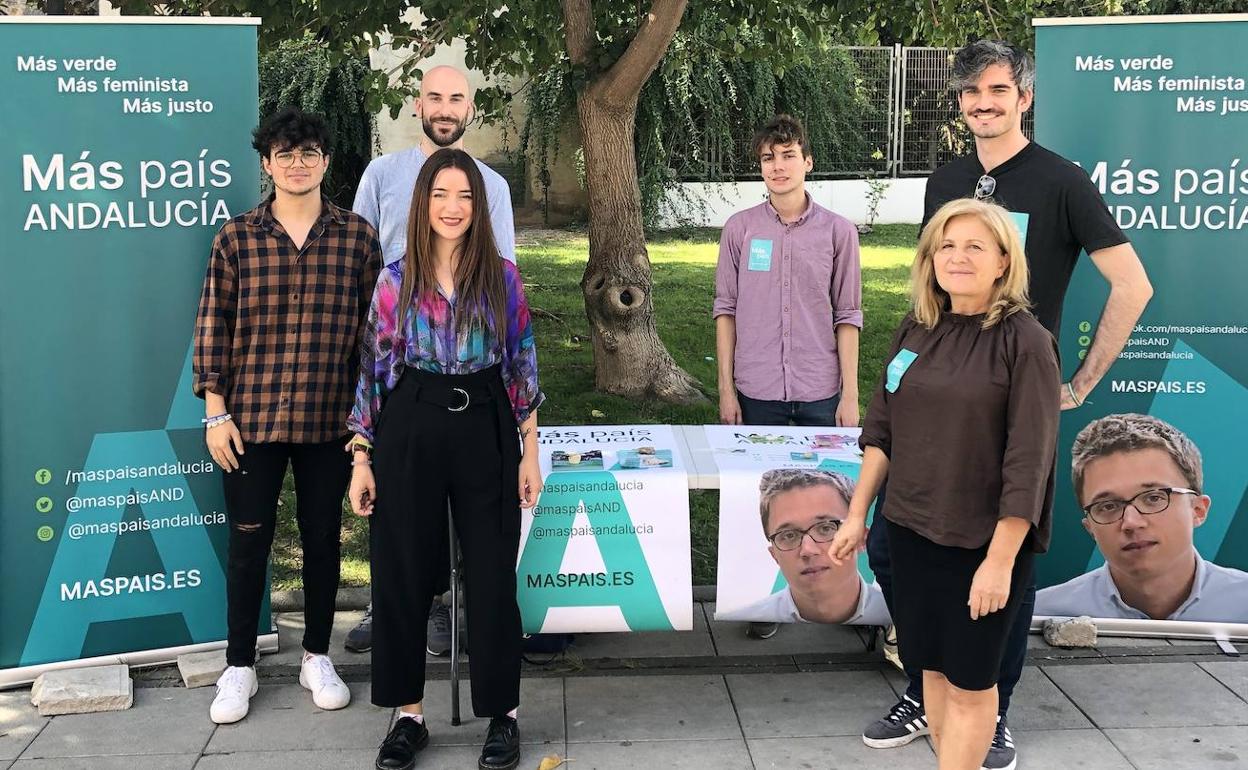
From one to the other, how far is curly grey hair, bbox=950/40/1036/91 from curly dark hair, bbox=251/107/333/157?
6.89 feet

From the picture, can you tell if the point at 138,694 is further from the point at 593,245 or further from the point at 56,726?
the point at 593,245

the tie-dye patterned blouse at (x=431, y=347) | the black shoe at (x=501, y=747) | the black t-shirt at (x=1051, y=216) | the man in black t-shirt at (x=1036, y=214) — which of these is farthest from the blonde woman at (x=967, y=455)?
the black shoe at (x=501, y=747)

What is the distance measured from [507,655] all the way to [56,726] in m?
1.56

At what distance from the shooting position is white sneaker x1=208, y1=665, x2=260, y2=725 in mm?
4023

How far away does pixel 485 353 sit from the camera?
363 cm

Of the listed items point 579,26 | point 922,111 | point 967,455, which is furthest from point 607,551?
point 922,111

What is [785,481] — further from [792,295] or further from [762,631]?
[762,631]

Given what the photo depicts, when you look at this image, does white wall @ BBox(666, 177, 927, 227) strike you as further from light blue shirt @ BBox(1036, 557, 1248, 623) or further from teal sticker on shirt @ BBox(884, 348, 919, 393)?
teal sticker on shirt @ BBox(884, 348, 919, 393)

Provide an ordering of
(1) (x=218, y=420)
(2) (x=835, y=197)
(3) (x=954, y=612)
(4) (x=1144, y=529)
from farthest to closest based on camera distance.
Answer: (2) (x=835, y=197) → (4) (x=1144, y=529) → (1) (x=218, y=420) → (3) (x=954, y=612)

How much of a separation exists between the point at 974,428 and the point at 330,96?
511 inches

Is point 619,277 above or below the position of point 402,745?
above

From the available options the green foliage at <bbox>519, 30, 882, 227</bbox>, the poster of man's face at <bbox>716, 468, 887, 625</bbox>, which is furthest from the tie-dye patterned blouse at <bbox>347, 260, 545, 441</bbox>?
the green foliage at <bbox>519, 30, 882, 227</bbox>

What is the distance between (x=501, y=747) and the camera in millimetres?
3721

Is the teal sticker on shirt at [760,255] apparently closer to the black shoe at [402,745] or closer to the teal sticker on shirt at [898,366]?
the teal sticker on shirt at [898,366]
